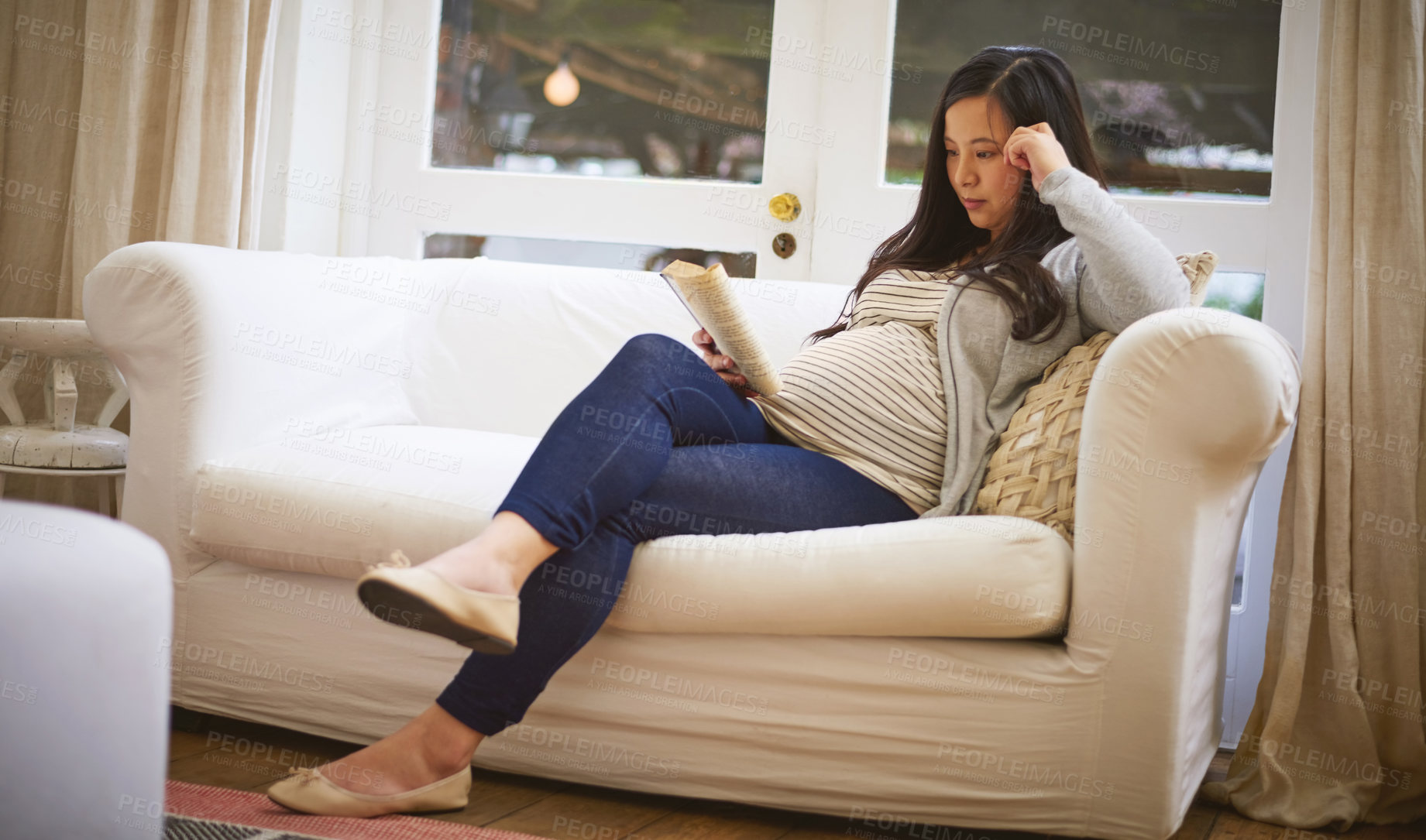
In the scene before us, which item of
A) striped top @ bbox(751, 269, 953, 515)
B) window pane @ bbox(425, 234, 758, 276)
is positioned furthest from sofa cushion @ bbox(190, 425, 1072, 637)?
window pane @ bbox(425, 234, 758, 276)

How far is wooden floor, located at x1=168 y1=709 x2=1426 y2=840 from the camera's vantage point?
123cm

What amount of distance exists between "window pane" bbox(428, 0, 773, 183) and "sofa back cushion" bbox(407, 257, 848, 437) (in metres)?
0.57

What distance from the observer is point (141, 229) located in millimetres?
2277

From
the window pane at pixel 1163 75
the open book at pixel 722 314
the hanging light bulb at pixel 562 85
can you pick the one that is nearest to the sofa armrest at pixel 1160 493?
the open book at pixel 722 314

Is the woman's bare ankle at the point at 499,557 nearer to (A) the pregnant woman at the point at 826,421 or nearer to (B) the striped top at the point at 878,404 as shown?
(A) the pregnant woman at the point at 826,421

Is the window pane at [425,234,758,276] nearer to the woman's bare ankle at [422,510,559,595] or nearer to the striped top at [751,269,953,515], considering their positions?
the striped top at [751,269,953,515]

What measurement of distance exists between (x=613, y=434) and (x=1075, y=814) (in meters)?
0.67

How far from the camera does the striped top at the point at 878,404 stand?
136 centimetres

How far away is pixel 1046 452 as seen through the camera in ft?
4.14

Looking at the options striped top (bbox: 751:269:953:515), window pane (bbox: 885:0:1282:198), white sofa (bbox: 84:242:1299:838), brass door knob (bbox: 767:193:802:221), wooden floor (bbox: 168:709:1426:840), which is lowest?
wooden floor (bbox: 168:709:1426:840)

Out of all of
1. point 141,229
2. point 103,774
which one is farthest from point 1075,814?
point 141,229

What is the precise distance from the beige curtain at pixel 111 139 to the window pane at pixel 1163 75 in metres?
1.47

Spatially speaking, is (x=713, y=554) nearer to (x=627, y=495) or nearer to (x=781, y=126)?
(x=627, y=495)

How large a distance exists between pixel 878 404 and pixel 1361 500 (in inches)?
30.9
